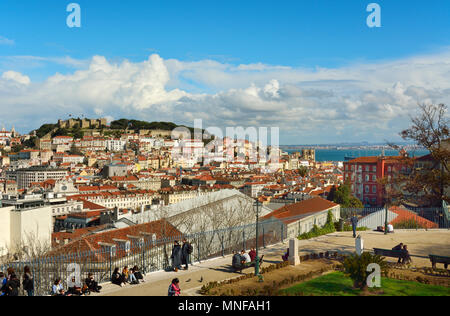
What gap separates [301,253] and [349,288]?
3.64 meters

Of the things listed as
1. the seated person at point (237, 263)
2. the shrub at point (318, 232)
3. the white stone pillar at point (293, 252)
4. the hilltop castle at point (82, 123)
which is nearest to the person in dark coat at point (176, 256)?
the seated person at point (237, 263)

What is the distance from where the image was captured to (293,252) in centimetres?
1115

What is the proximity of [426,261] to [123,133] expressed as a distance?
513 feet

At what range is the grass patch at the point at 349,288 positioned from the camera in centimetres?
864

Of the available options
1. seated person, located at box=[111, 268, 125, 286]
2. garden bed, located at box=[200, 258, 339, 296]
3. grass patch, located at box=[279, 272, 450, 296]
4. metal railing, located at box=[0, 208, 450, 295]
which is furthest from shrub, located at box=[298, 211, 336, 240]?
seated person, located at box=[111, 268, 125, 286]

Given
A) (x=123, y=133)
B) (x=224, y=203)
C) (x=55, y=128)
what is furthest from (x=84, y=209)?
(x=55, y=128)

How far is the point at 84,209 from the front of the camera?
57656 millimetres

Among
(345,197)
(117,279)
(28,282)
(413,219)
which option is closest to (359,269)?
(117,279)

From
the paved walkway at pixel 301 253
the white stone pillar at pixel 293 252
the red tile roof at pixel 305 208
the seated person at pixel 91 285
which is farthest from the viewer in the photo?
the red tile roof at pixel 305 208

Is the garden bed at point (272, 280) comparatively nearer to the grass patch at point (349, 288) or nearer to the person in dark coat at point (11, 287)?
the grass patch at point (349, 288)

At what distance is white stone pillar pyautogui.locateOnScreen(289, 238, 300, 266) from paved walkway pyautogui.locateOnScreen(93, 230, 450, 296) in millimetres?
656

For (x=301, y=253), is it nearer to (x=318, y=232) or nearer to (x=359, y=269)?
(x=318, y=232)

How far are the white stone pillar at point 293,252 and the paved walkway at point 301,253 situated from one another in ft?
2.15

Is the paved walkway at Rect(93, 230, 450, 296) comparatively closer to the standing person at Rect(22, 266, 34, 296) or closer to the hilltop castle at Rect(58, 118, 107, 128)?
the standing person at Rect(22, 266, 34, 296)
